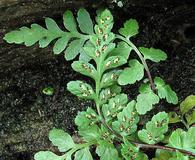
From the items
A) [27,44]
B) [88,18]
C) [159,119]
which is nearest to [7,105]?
[27,44]

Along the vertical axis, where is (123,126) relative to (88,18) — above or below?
below

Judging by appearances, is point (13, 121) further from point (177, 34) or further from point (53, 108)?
point (177, 34)

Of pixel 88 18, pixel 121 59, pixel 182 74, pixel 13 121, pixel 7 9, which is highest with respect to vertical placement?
pixel 7 9

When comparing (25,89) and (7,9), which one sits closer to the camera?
(7,9)

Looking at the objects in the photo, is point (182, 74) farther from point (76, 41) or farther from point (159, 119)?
point (76, 41)

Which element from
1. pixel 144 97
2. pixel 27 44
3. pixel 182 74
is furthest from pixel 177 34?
pixel 27 44

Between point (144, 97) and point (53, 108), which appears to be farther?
point (53, 108)
